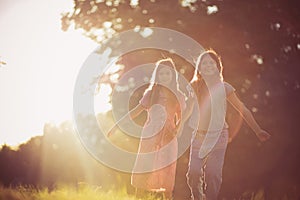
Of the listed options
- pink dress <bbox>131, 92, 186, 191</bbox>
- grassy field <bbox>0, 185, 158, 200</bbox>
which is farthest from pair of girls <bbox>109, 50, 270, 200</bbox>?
grassy field <bbox>0, 185, 158, 200</bbox>

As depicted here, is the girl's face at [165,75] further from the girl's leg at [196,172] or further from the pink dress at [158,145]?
the girl's leg at [196,172]

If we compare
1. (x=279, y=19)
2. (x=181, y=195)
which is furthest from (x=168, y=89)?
(x=279, y=19)

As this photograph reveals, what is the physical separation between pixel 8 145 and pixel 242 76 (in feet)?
22.8

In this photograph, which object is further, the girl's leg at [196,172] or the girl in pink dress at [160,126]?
the girl in pink dress at [160,126]

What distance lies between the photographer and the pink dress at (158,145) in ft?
20.9

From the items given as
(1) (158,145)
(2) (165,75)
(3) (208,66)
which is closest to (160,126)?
(1) (158,145)

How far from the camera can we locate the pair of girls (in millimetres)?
5695

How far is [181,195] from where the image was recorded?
42.2 ft

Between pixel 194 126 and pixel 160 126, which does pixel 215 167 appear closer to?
pixel 194 126

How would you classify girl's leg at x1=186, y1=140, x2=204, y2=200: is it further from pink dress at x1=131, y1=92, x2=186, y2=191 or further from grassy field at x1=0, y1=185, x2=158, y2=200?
grassy field at x1=0, y1=185, x2=158, y2=200

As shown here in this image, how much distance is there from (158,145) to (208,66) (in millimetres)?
1170

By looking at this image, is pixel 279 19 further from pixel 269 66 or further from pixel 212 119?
pixel 212 119

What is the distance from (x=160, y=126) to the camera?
250 inches

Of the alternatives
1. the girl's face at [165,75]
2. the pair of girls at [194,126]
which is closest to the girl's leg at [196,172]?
the pair of girls at [194,126]
